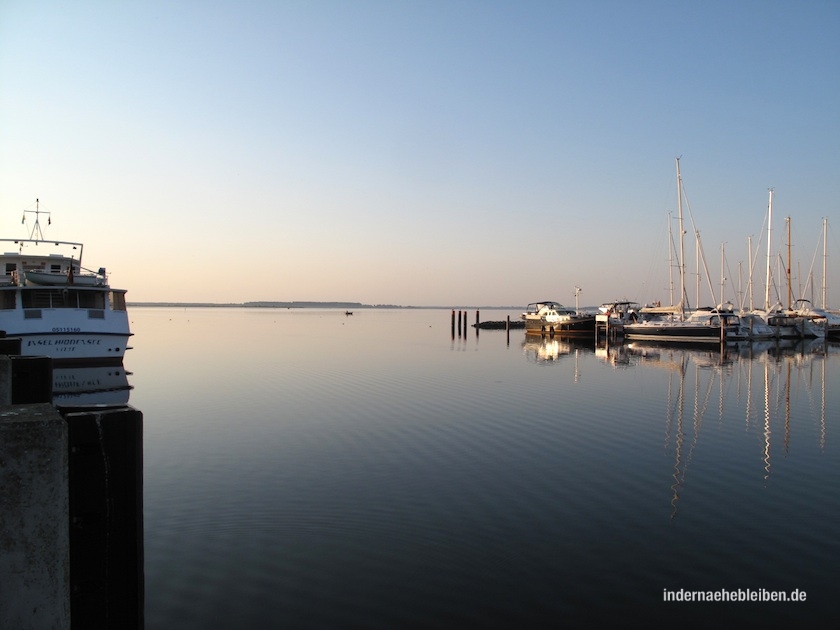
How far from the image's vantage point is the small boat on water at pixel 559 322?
73312 millimetres

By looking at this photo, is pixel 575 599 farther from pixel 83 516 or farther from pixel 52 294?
pixel 52 294

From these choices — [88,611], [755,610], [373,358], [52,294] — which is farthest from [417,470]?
[373,358]

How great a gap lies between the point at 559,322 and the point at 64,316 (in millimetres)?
57413

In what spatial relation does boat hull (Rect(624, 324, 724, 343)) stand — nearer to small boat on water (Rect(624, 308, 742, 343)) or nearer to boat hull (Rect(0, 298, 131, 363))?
small boat on water (Rect(624, 308, 742, 343))

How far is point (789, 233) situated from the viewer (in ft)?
256

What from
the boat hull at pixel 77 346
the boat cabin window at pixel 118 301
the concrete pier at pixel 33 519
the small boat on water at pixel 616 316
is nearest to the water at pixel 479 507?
the concrete pier at pixel 33 519

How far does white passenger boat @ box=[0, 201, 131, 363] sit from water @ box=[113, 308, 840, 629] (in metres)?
6.00

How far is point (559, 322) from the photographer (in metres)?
75.8

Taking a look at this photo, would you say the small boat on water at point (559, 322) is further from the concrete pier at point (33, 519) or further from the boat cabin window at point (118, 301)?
the concrete pier at point (33, 519)

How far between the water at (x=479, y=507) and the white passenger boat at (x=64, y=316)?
19.7ft

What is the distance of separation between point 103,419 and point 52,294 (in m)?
28.4

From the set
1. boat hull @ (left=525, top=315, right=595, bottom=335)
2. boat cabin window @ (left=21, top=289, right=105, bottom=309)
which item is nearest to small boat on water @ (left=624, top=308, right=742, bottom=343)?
boat hull @ (left=525, top=315, right=595, bottom=335)

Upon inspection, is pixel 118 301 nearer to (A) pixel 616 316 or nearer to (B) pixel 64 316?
(B) pixel 64 316

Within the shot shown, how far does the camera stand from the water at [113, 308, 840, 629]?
7477mm
